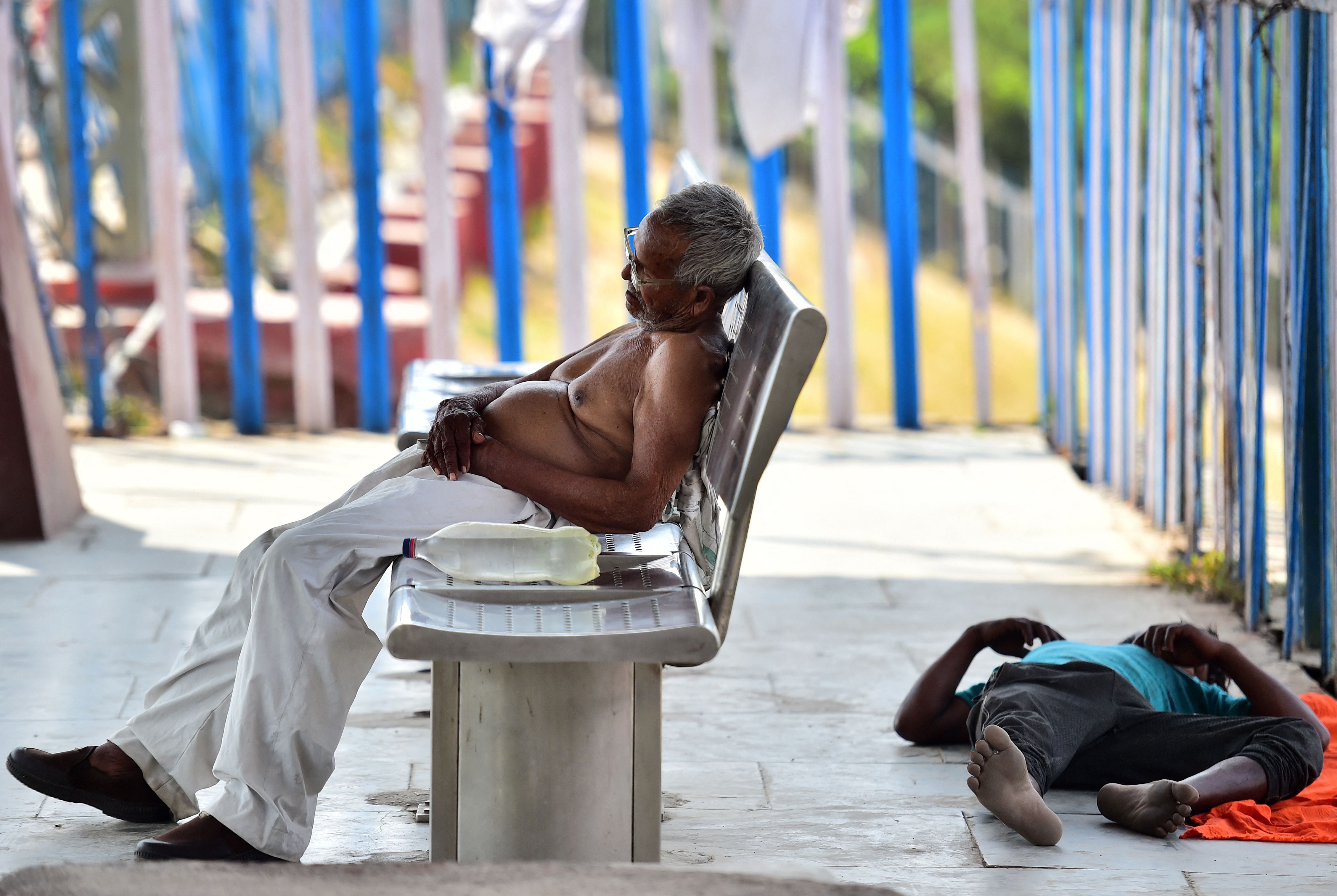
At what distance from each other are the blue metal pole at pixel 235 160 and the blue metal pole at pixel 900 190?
3.44m

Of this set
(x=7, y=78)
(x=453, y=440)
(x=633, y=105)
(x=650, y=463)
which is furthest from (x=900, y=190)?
(x=650, y=463)

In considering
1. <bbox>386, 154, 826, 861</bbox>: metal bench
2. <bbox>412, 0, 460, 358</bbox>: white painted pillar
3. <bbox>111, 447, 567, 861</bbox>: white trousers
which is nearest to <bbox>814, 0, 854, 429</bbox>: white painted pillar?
<bbox>412, 0, 460, 358</bbox>: white painted pillar

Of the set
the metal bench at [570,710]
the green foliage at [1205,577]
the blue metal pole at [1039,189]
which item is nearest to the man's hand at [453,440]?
the metal bench at [570,710]

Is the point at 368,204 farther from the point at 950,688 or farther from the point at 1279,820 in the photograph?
the point at 1279,820

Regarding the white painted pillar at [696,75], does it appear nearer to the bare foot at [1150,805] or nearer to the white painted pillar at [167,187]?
the white painted pillar at [167,187]

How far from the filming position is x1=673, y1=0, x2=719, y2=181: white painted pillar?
27.4ft

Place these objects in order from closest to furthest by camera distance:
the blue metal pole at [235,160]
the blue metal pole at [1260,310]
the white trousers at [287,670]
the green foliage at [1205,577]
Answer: the white trousers at [287,670], the blue metal pole at [1260,310], the green foliage at [1205,577], the blue metal pole at [235,160]

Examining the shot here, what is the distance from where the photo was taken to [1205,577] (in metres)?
5.29

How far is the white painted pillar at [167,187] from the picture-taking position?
786 cm

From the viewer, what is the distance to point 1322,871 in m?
2.96

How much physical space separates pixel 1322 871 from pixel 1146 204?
3.70 m

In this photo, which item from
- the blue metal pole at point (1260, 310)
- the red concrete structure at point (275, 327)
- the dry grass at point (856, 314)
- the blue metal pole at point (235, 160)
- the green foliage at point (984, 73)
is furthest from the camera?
the green foliage at point (984, 73)

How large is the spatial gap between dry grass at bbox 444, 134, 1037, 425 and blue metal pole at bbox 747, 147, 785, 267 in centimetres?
339

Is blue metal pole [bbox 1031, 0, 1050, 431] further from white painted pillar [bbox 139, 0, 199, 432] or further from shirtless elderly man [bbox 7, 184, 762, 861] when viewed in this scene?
shirtless elderly man [bbox 7, 184, 762, 861]
